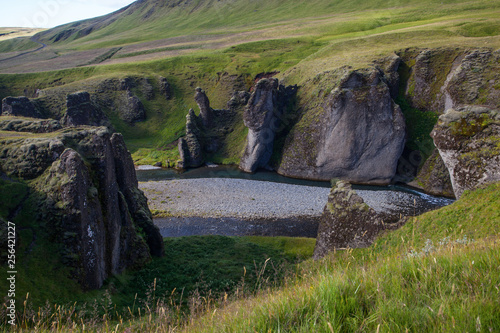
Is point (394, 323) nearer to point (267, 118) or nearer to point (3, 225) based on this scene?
point (3, 225)

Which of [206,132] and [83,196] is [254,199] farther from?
[206,132]

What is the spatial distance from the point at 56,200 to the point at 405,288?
49.6 feet

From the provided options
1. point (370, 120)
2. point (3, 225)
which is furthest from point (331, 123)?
point (3, 225)

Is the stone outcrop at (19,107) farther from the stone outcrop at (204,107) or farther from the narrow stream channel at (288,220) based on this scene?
the narrow stream channel at (288,220)

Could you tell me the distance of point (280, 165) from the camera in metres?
52.9

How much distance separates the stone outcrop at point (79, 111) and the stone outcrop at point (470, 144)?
5931 cm

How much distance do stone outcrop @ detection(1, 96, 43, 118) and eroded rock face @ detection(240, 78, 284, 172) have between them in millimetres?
42491

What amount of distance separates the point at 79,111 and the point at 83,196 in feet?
170

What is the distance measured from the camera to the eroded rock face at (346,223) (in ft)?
52.5

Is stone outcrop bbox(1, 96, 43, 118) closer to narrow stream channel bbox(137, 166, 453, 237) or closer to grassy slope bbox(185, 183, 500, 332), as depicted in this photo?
narrow stream channel bbox(137, 166, 453, 237)

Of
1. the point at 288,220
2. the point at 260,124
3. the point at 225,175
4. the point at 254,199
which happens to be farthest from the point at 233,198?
the point at 260,124

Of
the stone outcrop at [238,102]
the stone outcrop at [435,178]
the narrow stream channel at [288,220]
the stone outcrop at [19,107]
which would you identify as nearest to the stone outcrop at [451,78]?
the stone outcrop at [435,178]

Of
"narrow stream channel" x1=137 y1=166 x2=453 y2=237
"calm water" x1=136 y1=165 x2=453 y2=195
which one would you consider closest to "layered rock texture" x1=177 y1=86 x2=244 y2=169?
"calm water" x1=136 y1=165 x2=453 y2=195

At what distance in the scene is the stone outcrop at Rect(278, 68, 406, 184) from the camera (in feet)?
149
